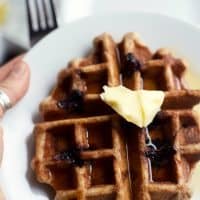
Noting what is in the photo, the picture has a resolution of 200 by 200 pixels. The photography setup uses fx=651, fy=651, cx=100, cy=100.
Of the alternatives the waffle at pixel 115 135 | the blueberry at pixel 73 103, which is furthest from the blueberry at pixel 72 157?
the blueberry at pixel 73 103

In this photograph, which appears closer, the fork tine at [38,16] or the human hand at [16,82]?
the human hand at [16,82]

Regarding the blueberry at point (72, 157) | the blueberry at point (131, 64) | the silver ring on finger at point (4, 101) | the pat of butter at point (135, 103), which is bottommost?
the blueberry at point (72, 157)

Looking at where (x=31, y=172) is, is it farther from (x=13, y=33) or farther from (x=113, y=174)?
(x=13, y=33)

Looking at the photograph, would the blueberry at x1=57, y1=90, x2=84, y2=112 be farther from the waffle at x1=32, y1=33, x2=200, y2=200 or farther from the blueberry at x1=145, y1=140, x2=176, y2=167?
the blueberry at x1=145, y1=140, x2=176, y2=167

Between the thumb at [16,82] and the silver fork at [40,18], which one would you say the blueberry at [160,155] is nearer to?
the thumb at [16,82]

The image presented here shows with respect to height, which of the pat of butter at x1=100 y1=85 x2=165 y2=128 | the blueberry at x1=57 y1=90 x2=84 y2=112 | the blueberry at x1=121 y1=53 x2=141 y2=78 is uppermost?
the blueberry at x1=121 y1=53 x2=141 y2=78

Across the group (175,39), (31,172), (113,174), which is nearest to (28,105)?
(31,172)

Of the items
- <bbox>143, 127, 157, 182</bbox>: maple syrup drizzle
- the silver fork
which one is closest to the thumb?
the silver fork
